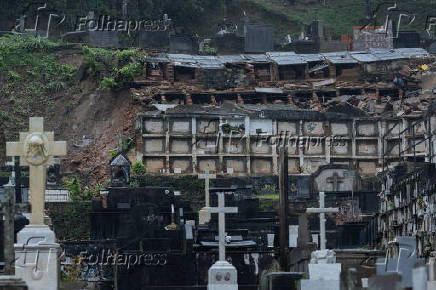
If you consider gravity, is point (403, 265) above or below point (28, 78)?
below

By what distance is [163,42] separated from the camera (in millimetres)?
73375

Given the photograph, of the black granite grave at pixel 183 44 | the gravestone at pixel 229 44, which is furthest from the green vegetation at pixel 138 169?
the gravestone at pixel 229 44

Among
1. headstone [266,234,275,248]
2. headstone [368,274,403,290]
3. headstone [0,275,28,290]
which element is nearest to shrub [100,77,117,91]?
headstone [266,234,275,248]

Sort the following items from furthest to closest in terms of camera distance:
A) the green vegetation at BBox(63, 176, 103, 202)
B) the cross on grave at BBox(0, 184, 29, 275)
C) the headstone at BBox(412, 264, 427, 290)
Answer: the green vegetation at BBox(63, 176, 103, 202) → the cross on grave at BBox(0, 184, 29, 275) → the headstone at BBox(412, 264, 427, 290)

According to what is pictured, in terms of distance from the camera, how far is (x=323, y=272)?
74.2 ft

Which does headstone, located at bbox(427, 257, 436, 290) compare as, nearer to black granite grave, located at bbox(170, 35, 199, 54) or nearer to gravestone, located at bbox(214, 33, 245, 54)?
black granite grave, located at bbox(170, 35, 199, 54)

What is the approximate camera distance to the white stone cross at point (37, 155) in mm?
22906

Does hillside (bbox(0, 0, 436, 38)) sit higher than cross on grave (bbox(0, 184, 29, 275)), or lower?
higher

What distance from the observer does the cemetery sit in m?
27.5

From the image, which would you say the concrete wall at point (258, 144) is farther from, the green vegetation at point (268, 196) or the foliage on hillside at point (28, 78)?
the foliage on hillside at point (28, 78)

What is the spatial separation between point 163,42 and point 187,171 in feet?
52.1

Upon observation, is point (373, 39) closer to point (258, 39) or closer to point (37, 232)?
point (258, 39)

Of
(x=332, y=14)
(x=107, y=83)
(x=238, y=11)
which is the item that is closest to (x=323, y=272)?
(x=107, y=83)

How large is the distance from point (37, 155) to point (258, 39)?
5239cm
